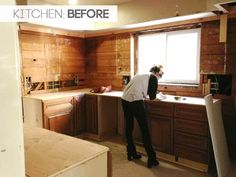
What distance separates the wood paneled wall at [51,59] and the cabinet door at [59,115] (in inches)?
26.8

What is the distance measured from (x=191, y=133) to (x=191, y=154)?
0.30 meters

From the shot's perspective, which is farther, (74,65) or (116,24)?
(74,65)

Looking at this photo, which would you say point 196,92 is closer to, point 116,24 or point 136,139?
point 136,139

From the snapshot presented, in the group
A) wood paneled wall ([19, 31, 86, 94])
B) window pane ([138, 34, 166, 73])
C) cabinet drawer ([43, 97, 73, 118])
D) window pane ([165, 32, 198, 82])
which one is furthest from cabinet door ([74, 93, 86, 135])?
window pane ([165, 32, 198, 82])

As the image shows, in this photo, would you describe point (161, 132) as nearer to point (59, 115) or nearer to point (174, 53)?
point (174, 53)

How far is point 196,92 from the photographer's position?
3.41 meters

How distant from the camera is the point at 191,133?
9.59ft

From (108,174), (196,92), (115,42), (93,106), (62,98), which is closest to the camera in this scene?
(108,174)

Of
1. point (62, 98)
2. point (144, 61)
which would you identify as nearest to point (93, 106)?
point (62, 98)

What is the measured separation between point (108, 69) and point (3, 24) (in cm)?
396

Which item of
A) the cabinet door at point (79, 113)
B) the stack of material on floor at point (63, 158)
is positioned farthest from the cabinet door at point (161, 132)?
the stack of material on floor at point (63, 158)

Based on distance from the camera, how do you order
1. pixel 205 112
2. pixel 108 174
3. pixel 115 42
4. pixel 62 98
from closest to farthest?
pixel 108 174 → pixel 205 112 → pixel 62 98 → pixel 115 42

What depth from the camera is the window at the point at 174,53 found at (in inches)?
137

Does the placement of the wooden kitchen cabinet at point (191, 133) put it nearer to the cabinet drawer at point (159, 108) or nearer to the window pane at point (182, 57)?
the cabinet drawer at point (159, 108)
